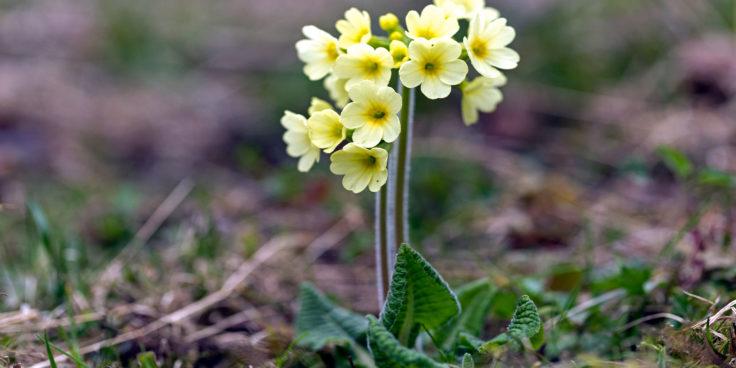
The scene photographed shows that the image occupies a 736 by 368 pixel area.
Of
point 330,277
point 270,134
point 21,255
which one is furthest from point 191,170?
point 330,277

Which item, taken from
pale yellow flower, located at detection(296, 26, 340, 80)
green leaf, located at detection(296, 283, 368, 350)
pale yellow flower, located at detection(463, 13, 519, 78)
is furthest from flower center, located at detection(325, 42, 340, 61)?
green leaf, located at detection(296, 283, 368, 350)

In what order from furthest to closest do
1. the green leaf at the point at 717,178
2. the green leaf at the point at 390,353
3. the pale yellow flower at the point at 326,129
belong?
1. the green leaf at the point at 717,178
2. the pale yellow flower at the point at 326,129
3. the green leaf at the point at 390,353

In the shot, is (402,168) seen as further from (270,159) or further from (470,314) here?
(270,159)

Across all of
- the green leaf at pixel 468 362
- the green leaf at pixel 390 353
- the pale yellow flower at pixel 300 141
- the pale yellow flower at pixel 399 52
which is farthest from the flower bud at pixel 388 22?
the green leaf at pixel 468 362

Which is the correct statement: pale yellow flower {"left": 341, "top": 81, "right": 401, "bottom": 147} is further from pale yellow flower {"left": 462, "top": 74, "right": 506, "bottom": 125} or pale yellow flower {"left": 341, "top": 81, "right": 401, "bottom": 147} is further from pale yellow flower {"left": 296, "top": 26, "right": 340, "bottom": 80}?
pale yellow flower {"left": 462, "top": 74, "right": 506, "bottom": 125}

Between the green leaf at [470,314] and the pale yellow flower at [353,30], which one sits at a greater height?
the pale yellow flower at [353,30]

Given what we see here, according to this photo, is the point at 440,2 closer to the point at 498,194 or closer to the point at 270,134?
the point at 498,194

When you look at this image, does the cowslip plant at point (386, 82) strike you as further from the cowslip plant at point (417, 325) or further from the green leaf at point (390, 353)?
the green leaf at point (390, 353)

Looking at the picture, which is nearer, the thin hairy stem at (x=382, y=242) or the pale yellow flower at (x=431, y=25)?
the pale yellow flower at (x=431, y=25)
